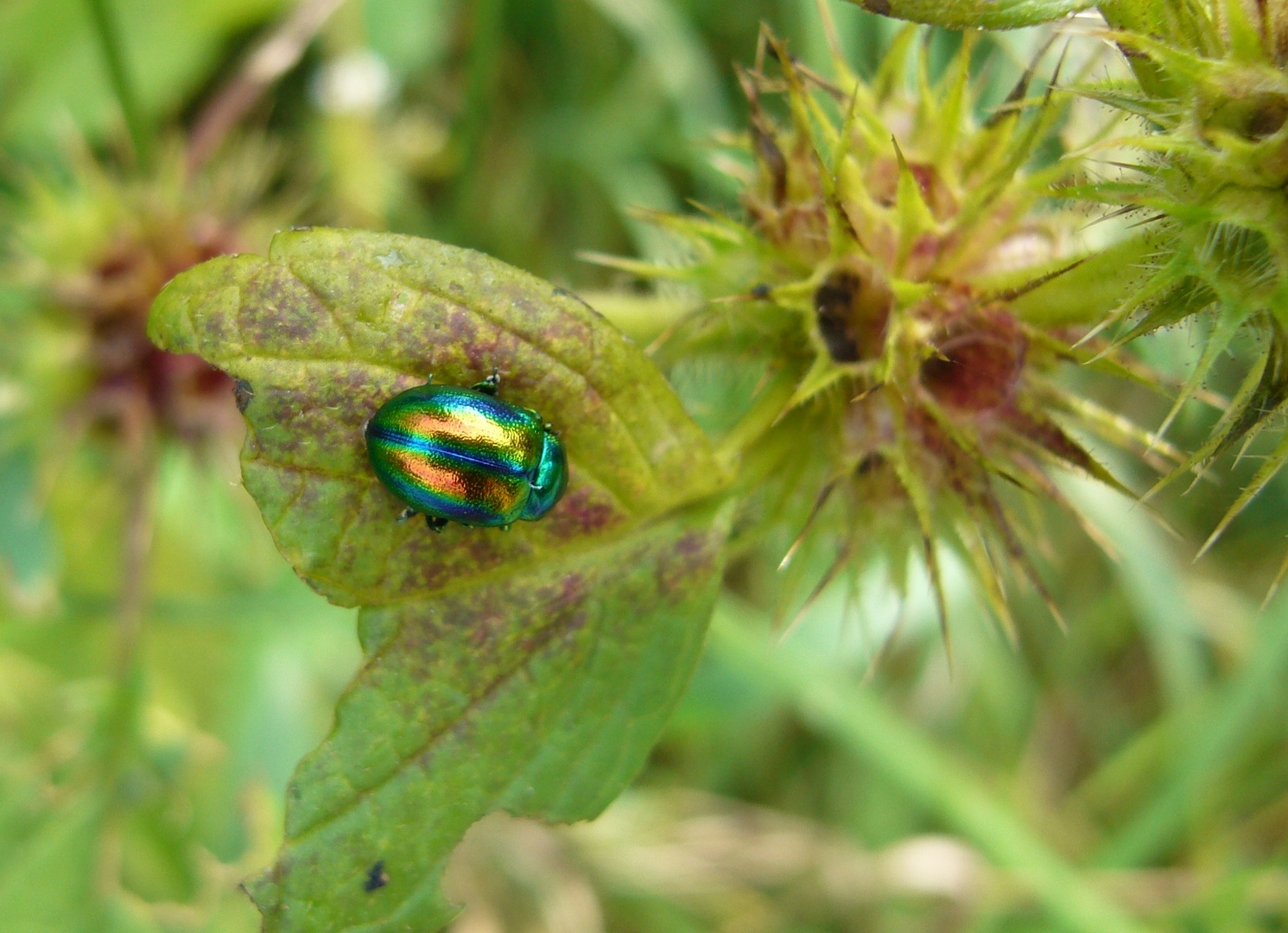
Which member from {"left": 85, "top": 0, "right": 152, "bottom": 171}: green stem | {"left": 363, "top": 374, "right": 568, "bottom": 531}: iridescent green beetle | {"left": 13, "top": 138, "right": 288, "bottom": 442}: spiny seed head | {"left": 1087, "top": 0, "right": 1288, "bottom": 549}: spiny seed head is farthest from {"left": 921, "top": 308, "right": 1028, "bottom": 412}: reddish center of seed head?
{"left": 85, "top": 0, "right": 152, "bottom": 171}: green stem

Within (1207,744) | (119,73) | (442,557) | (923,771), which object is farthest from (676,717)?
(119,73)

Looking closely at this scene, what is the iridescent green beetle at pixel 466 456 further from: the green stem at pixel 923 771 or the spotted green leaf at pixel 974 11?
the green stem at pixel 923 771

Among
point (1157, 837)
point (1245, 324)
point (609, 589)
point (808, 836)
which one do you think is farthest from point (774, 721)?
point (1245, 324)

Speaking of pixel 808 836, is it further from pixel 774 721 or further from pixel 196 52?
pixel 196 52

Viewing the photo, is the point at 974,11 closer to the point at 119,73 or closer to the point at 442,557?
the point at 442,557

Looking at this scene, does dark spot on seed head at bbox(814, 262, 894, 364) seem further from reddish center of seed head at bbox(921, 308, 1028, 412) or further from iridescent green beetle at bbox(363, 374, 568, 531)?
iridescent green beetle at bbox(363, 374, 568, 531)
